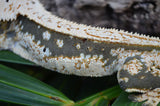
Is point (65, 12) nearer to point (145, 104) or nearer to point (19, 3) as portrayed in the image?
point (19, 3)

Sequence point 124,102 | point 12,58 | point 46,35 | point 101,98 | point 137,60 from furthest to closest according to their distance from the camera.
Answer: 1. point 12,58
2. point 46,35
3. point 101,98
4. point 137,60
5. point 124,102

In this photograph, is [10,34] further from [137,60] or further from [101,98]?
[137,60]

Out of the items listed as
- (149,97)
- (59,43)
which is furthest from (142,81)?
(59,43)

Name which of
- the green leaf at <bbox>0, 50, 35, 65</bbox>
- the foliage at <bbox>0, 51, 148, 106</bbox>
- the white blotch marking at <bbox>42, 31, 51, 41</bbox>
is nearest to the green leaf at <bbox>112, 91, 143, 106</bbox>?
the foliage at <bbox>0, 51, 148, 106</bbox>

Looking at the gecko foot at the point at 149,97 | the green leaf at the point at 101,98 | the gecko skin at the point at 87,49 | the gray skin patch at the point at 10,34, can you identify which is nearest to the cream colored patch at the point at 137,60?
the gecko skin at the point at 87,49

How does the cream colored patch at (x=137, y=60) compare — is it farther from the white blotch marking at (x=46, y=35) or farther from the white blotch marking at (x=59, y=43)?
the white blotch marking at (x=46, y=35)

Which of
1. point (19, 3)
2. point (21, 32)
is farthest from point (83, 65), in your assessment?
point (19, 3)
